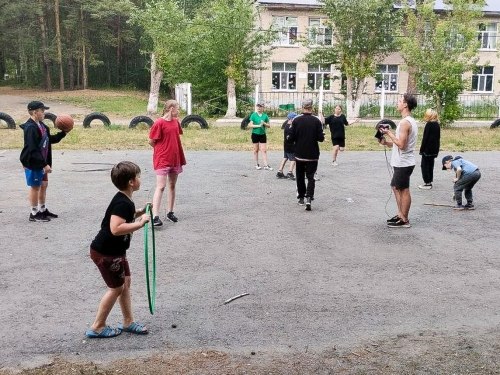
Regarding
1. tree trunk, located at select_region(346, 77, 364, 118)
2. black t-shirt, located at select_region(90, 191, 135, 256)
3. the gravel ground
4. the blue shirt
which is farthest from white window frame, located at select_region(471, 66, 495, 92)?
black t-shirt, located at select_region(90, 191, 135, 256)

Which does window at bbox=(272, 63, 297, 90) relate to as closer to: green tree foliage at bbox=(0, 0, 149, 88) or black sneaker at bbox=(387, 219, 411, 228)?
green tree foliage at bbox=(0, 0, 149, 88)

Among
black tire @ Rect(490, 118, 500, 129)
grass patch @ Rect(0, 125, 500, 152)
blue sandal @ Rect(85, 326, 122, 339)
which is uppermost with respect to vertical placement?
black tire @ Rect(490, 118, 500, 129)

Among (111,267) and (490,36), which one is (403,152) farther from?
(490,36)

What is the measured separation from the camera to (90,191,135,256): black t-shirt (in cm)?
445

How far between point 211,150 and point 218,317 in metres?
12.5

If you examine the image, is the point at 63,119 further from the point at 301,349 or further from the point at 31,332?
the point at 301,349

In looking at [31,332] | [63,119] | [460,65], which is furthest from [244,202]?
[460,65]

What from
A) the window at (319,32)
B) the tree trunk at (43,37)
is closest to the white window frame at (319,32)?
the window at (319,32)

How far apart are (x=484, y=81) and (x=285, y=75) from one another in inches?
552

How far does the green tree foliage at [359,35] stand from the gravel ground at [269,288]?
21.7 meters

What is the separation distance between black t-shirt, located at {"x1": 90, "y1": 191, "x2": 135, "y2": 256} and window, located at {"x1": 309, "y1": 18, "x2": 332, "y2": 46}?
29455 millimetres

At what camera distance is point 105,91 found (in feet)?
169

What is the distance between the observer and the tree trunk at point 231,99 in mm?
31500

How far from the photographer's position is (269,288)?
5895 millimetres
